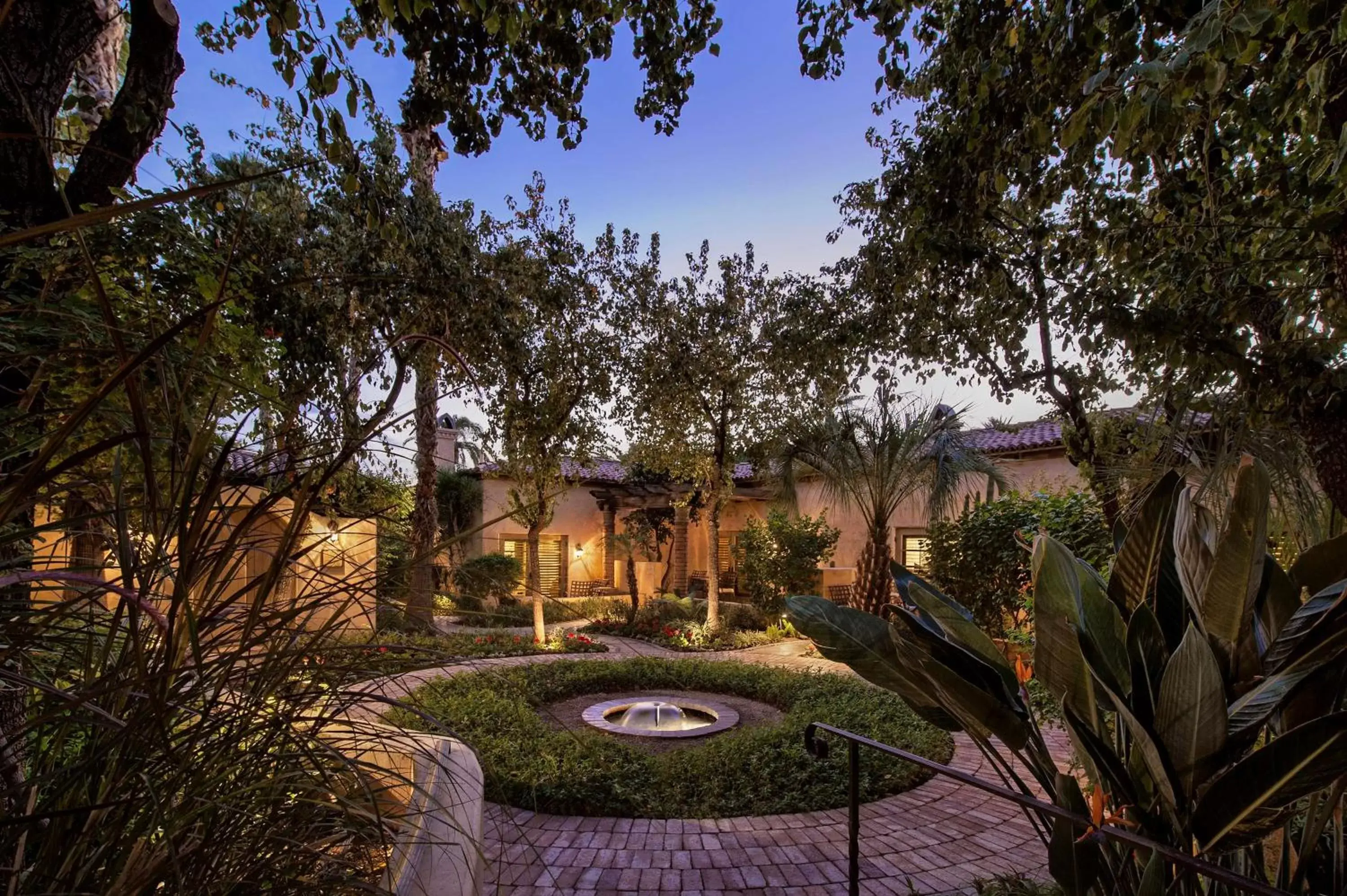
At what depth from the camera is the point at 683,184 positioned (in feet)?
21.9

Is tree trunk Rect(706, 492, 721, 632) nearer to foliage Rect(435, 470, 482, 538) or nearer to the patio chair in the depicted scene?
the patio chair

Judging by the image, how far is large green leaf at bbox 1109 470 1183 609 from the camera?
5.48 feet

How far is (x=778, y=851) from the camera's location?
156 inches

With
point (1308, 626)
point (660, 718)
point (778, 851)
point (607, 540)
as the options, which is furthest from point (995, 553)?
point (607, 540)

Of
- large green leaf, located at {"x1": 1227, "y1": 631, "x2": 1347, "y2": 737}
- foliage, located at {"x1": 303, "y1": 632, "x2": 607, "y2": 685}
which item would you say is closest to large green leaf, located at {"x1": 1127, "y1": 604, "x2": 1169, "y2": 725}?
large green leaf, located at {"x1": 1227, "y1": 631, "x2": 1347, "y2": 737}

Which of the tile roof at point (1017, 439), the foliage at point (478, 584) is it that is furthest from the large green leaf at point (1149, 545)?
the tile roof at point (1017, 439)

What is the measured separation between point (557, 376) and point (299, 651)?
10.1 meters

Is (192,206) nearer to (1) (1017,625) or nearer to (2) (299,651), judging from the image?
(2) (299,651)

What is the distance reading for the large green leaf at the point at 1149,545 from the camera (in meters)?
1.67

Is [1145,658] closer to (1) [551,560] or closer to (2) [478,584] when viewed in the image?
(2) [478,584]

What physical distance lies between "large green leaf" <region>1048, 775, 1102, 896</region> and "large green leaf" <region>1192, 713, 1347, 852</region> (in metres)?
0.22

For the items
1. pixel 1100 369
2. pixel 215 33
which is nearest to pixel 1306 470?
pixel 1100 369

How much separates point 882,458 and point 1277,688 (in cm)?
1009

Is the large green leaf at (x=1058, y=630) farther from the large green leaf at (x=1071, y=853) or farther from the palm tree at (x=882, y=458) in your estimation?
the palm tree at (x=882, y=458)
